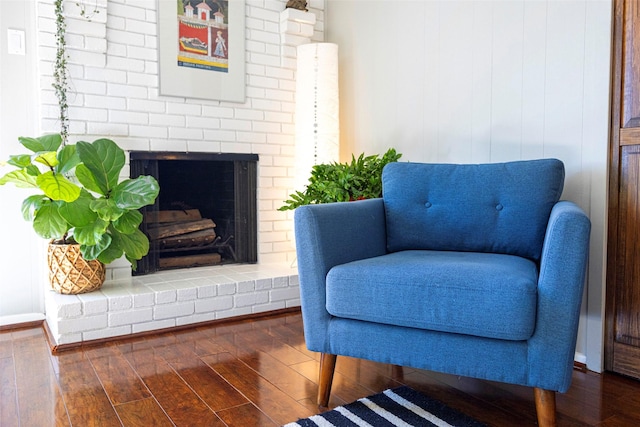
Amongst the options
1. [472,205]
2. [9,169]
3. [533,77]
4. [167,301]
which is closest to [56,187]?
[9,169]

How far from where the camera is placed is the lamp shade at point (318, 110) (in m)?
3.07

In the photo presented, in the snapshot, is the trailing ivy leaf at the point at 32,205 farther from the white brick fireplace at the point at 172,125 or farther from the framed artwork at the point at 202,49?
the framed artwork at the point at 202,49

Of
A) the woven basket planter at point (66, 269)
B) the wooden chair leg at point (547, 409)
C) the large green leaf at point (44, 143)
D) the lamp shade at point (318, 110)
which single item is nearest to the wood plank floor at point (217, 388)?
the wooden chair leg at point (547, 409)

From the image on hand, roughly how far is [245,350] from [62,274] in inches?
37.1

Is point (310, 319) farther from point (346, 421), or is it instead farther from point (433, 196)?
point (433, 196)

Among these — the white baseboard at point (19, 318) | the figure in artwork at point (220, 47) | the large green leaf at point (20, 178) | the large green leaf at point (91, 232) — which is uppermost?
the figure in artwork at point (220, 47)

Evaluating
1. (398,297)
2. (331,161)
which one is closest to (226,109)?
(331,161)

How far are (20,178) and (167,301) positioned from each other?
848 millimetres

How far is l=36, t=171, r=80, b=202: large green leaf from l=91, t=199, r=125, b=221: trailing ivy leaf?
0.28ft

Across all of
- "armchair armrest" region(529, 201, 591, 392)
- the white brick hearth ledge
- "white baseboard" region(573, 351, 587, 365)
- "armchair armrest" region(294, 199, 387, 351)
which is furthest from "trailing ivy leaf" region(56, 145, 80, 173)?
"white baseboard" region(573, 351, 587, 365)

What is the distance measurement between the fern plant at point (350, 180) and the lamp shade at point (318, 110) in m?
0.39

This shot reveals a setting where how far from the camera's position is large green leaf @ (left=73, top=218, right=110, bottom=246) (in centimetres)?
220

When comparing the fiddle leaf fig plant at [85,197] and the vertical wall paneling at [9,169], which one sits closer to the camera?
the fiddle leaf fig plant at [85,197]

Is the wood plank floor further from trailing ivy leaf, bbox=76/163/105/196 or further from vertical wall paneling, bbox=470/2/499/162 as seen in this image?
vertical wall paneling, bbox=470/2/499/162
